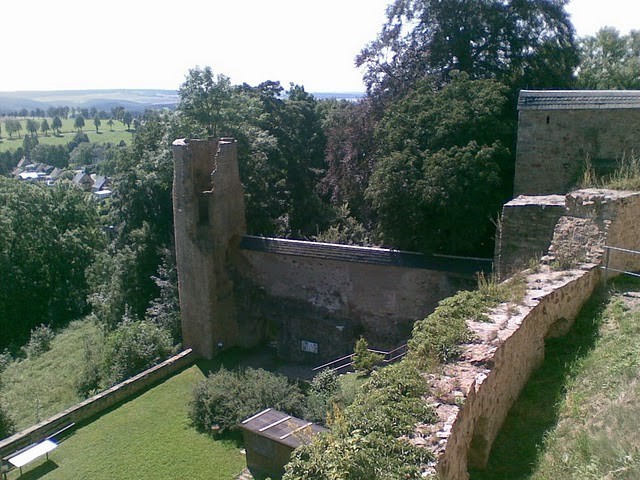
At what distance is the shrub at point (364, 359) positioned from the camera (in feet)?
48.5

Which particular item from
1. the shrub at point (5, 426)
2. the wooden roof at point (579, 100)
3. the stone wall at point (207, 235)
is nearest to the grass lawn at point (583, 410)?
the wooden roof at point (579, 100)

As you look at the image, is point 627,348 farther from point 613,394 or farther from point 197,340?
point 197,340

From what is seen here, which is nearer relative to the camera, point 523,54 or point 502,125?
point 502,125

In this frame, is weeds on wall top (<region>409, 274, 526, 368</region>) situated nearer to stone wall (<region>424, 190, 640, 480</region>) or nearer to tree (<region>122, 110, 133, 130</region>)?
stone wall (<region>424, 190, 640, 480</region>)

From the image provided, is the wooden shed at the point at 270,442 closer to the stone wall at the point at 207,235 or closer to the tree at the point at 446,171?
the tree at the point at 446,171

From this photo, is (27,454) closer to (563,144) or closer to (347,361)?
(347,361)

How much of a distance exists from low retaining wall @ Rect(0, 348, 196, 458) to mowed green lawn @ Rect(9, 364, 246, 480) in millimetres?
386

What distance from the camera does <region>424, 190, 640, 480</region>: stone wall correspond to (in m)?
6.10

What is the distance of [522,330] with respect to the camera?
25.9ft

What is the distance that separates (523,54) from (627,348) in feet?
49.9

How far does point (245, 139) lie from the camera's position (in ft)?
78.2

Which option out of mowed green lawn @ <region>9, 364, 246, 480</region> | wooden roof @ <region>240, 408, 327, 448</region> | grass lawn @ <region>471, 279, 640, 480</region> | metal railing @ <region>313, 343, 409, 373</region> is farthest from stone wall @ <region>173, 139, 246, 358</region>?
grass lawn @ <region>471, 279, 640, 480</region>

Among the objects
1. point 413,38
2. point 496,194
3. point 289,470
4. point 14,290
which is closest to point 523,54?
point 413,38

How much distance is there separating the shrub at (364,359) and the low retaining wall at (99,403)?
6398mm
